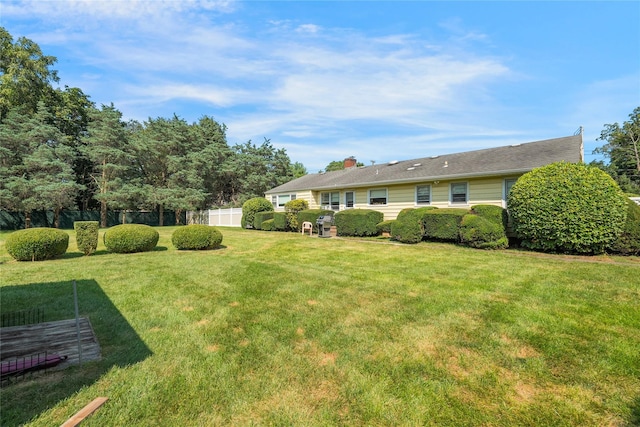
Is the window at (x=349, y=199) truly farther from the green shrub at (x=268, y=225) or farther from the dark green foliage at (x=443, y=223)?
the dark green foliage at (x=443, y=223)

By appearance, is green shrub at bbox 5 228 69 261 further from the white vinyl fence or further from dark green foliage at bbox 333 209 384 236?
the white vinyl fence

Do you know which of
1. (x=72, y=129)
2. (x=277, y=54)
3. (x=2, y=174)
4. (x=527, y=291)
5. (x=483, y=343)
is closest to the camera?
(x=483, y=343)

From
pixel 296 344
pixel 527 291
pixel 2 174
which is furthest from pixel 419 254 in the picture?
pixel 2 174

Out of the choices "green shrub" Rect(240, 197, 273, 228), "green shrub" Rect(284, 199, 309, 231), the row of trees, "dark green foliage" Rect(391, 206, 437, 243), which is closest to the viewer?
"dark green foliage" Rect(391, 206, 437, 243)

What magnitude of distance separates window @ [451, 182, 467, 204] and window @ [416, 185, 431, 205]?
115 cm

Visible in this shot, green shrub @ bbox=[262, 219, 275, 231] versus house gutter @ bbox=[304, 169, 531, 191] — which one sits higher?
house gutter @ bbox=[304, 169, 531, 191]

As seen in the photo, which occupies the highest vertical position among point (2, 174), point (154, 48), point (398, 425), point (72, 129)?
point (72, 129)

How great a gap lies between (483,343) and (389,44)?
11.6m

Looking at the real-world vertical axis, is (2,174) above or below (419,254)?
above

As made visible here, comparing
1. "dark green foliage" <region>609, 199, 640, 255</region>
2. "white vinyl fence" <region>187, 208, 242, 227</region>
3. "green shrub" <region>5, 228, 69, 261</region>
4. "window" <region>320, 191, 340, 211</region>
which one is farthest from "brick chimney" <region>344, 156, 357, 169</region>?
"green shrub" <region>5, 228, 69, 261</region>

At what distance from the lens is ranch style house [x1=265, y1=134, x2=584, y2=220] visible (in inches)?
466

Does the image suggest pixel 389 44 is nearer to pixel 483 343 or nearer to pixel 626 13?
pixel 626 13

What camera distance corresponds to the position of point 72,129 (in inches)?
1015

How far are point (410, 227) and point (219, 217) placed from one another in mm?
18715
